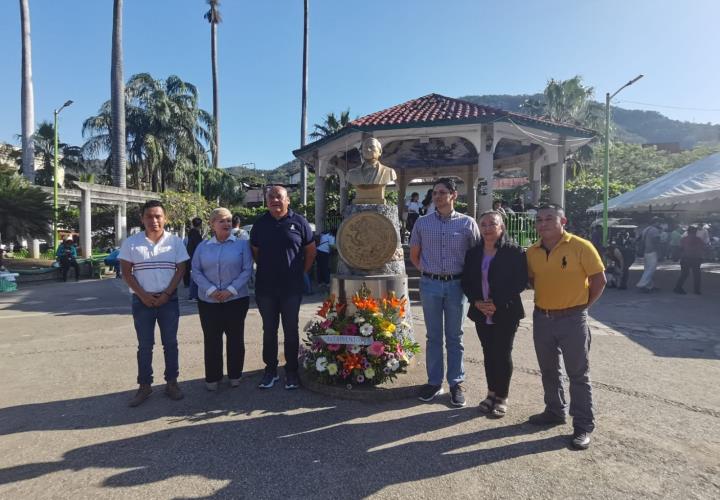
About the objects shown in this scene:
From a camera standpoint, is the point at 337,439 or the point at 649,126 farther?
the point at 649,126

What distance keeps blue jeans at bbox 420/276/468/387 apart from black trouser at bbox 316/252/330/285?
7067 millimetres

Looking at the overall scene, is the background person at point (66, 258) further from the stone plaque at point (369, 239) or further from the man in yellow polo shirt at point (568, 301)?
the man in yellow polo shirt at point (568, 301)

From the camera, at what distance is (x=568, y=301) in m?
2.92

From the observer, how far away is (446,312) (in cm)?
349

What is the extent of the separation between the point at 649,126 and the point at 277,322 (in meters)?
208

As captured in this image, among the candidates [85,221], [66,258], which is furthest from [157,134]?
[66,258]

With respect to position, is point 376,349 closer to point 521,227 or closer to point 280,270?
point 280,270

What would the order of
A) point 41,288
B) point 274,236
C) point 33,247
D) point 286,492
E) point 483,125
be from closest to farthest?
point 286,492 → point 274,236 → point 483,125 → point 41,288 → point 33,247

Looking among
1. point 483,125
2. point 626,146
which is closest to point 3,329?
point 483,125

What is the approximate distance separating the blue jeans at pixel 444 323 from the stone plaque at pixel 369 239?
68 cm

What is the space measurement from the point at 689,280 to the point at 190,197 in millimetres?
23041

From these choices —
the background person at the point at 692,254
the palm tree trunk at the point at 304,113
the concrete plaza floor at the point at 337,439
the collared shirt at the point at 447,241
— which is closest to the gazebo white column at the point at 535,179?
the background person at the point at 692,254

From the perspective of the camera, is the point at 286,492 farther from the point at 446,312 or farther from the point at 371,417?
the point at 446,312

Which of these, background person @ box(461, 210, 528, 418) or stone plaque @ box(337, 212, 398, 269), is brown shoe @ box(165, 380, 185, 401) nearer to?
stone plaque @ box(337, 212, 398, 269)
